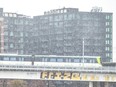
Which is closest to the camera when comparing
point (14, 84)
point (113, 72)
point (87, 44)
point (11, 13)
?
point (113, 72)

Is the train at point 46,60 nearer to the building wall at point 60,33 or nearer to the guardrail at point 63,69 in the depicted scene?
the guardrail at point 63,69

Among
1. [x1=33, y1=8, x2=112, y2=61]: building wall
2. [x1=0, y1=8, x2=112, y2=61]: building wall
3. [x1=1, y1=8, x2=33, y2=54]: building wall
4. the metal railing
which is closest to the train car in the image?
the metal railing

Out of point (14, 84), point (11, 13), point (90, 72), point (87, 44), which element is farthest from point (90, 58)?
point (11, 13)

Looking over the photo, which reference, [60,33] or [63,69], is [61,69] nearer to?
[63,69]

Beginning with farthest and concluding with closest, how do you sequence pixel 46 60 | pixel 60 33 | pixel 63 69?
1. pixel 60 33
2. pixel 46 60
3. pixel 63 69

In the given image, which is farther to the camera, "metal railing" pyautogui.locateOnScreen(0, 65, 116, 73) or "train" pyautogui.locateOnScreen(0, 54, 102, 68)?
"train" pyautogui.locateOnScreen(0, 54, 102, 68)

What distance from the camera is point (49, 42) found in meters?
189

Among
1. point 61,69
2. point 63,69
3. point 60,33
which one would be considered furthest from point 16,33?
point 61,69

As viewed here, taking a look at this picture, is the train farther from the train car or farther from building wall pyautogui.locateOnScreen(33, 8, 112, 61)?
building wall pyautogui.locateOnScreen(33, 8, 112, 61)

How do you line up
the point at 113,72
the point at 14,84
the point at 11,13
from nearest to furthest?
the point at 113,72, the point at 14,84, the point at 11,13

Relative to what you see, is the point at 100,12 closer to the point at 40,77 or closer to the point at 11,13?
the point at 11,13

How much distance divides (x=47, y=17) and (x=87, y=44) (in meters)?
21.8

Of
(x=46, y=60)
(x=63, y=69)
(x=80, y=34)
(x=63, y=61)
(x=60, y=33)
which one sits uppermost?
(x=60, y=33)

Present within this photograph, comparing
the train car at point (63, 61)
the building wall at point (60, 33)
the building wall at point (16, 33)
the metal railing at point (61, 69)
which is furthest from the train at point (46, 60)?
the building wall at point (16, 33)
